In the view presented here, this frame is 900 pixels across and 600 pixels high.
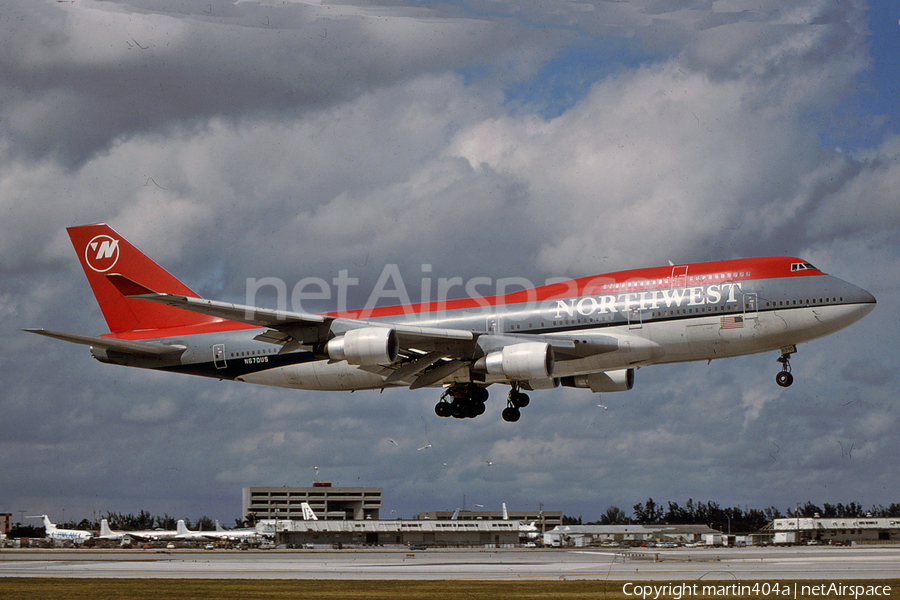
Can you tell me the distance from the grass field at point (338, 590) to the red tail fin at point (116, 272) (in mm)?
17535

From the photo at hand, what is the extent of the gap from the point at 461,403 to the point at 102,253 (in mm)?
25740

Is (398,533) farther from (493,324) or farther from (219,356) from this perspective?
(493,324)

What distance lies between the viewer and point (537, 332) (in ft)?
138

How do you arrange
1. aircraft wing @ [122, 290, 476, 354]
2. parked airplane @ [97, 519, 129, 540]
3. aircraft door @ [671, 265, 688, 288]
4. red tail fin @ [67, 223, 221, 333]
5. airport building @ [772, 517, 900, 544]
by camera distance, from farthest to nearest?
parked airplane @ [97, 519, 129, 540] → airport building @ [772, 517, 900, 544] → red tail fin @ [67, 223, 221, 333] → aircraft door @ [671, 265, 688, 288] → aircraft wing @ [122, 290, 476, 354]

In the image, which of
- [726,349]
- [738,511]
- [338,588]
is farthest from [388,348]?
[738,511]

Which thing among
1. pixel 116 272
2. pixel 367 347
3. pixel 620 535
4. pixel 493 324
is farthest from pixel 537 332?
pixel 620 535

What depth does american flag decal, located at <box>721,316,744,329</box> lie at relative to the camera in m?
38.1

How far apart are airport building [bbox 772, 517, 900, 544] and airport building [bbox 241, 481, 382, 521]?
321 feet

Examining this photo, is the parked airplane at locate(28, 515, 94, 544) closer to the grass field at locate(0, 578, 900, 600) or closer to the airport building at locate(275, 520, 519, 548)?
the airport building at locate(275, 520, 519, 548)

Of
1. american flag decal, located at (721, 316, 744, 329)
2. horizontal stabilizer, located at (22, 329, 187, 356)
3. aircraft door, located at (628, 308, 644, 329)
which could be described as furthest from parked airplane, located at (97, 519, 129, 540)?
american flag decal, located at (721, 316, 744, 329)

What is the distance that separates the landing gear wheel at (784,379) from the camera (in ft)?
129

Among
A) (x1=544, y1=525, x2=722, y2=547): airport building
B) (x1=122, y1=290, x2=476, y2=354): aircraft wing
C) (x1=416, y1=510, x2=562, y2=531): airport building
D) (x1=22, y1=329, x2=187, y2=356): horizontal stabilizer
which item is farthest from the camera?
(x1=416, y1=510, x2=562, y2=531): airport building

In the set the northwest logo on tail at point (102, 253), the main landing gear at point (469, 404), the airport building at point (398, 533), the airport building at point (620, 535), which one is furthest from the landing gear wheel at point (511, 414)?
the airport building at point (398, 533)
